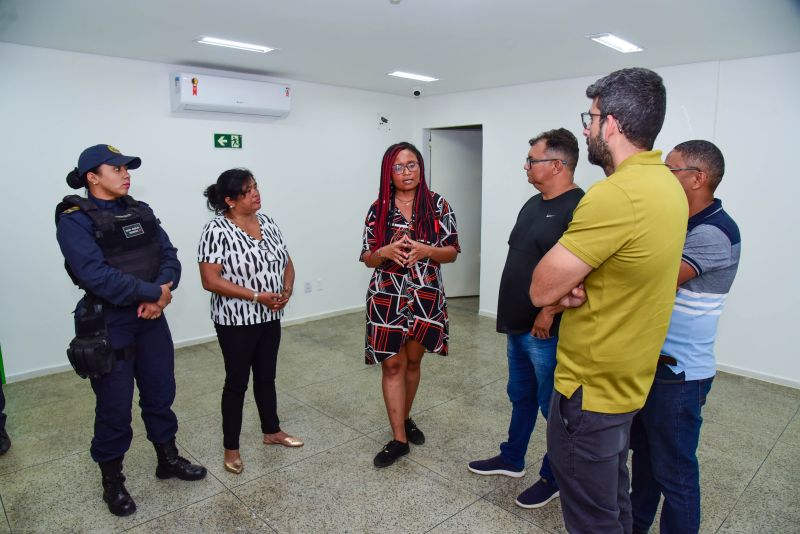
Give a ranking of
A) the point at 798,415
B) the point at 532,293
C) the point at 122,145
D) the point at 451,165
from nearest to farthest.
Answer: the point at 532,293 < the point at 798,415 < the point at 122,145 < the point at 451,165

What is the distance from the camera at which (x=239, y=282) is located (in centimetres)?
246

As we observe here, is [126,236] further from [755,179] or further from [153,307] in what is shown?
[755,179]

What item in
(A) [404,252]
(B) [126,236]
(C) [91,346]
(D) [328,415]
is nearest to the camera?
(C) [91,346]

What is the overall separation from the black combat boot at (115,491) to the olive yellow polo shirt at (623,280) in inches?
79.6

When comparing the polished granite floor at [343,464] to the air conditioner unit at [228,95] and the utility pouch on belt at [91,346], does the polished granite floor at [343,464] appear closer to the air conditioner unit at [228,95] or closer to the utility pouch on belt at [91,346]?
the utility pouch on belt at [91,346]

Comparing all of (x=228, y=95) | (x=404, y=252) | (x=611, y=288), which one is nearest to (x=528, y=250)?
(x=404, y=252)

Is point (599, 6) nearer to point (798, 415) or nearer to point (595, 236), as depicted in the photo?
point (595, 236)

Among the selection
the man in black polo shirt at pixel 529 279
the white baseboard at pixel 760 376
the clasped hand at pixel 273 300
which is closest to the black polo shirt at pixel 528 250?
the man in black polo shirt at pixel 529 279

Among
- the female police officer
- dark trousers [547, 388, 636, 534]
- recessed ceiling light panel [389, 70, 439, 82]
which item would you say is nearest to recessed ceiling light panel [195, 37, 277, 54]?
recessed ceiling light panel [389, 70, 439, 82]

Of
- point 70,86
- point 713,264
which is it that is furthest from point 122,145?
point 713,264

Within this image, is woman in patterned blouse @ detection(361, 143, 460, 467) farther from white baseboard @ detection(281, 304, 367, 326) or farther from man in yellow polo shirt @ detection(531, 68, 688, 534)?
white baseboard @ detection(281, 304, 367, 326)

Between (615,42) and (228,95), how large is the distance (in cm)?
319

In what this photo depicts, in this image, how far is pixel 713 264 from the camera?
1.65m

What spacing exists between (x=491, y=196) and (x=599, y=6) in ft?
9.43
